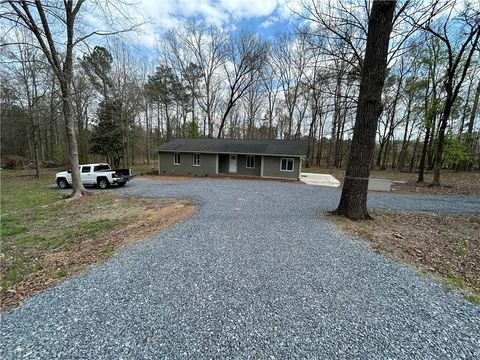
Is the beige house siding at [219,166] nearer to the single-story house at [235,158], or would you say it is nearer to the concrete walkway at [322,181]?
the single-story house at [235,158]

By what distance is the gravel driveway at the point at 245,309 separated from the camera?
6.58ft

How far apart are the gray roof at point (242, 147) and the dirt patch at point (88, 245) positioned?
36.9ft

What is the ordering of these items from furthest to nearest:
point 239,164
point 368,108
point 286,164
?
point 239,164 → point 286,164 → point 368,108

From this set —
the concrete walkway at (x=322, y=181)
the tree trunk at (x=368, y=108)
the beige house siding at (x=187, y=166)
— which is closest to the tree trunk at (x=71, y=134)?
the beige house siding at (x=187, y=166)

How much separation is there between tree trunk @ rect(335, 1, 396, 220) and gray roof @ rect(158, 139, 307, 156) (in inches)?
429

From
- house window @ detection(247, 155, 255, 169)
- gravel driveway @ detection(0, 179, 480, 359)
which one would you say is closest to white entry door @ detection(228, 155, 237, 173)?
house window @ detection(247, 155, 255, 169)

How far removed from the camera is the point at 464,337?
7.06ft

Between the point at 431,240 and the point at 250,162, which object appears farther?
the point at 250,162

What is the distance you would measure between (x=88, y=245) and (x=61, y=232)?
5.47 ft

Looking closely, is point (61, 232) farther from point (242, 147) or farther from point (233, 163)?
point (242, 147)

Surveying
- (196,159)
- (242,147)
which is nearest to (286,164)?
(242,147)

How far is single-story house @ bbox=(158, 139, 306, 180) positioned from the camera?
1761 cm

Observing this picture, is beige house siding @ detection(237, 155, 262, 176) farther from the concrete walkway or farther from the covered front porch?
the concrete walkway

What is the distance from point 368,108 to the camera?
5840mm
